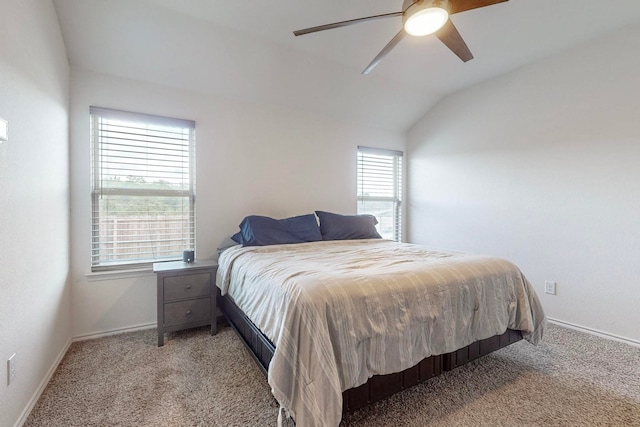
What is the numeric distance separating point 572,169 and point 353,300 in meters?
2.88

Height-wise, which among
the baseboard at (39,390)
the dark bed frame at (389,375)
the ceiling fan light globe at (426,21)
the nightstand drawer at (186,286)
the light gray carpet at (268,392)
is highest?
the ceiling fan light globe at (426,21)

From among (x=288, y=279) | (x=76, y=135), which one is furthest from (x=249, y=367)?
(x=76, y=135)

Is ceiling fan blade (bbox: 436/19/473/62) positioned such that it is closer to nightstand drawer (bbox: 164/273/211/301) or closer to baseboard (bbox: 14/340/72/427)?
nightstand drawer (bbox: 164/273/211/301)

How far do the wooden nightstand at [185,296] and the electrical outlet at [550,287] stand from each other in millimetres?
3395

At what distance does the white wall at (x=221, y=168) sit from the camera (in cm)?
250

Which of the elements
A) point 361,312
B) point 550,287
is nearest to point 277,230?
point 361,312

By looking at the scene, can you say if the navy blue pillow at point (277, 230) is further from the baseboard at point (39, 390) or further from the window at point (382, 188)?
the baseboard at point (39, 390)

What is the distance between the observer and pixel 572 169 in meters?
2.86

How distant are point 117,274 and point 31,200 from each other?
45.2 inches

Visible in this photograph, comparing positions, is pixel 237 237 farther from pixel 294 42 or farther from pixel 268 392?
pixel 294 42

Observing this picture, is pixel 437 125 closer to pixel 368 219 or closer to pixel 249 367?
pixel 368 219

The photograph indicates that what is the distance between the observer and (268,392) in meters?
1.79

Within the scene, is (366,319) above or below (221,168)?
below

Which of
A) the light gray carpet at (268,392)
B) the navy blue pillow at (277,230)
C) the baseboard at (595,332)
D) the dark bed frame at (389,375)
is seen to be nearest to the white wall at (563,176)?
the baseboard at (595,332)
